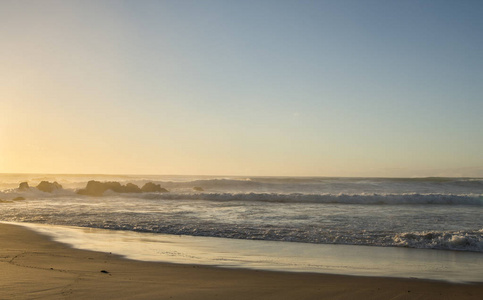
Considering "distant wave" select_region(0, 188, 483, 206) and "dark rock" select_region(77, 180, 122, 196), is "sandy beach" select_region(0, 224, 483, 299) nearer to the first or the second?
"distant wave" select_region(0, 188, 483, 206)

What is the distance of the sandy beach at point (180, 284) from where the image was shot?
16.3 ft

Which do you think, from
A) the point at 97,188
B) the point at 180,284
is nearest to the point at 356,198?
the point at 180,284

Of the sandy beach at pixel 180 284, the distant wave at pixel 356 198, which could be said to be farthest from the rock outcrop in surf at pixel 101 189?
the sandy beach at pixel 180 284

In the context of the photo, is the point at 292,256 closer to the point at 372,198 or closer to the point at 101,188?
the point at 372,198

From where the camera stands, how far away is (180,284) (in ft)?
18.4

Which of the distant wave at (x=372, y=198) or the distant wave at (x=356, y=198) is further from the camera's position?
the distant wave at (x=356, y=198)

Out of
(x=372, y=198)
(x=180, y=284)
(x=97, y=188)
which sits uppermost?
(x=180, y=284)

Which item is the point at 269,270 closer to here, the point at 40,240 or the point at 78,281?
the point at 78,281

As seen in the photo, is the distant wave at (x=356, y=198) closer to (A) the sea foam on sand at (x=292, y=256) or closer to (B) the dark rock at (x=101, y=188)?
(B) the dark rock at (x=101, y=188)

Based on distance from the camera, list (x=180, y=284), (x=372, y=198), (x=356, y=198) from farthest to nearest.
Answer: (x=372, y=198) → (x=356, y=198) → (x=180, y=284)

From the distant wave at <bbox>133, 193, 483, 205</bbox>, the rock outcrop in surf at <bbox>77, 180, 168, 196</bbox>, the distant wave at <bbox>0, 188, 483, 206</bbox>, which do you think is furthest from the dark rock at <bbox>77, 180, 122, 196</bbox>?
the distant wave at <bbox>133, 193, 483, 205</bbox>

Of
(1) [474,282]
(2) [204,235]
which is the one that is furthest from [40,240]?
(1) [474,282]

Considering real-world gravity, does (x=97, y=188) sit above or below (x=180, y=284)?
below

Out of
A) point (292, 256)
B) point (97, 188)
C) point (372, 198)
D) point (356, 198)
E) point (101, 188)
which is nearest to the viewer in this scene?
point (292, 256)
